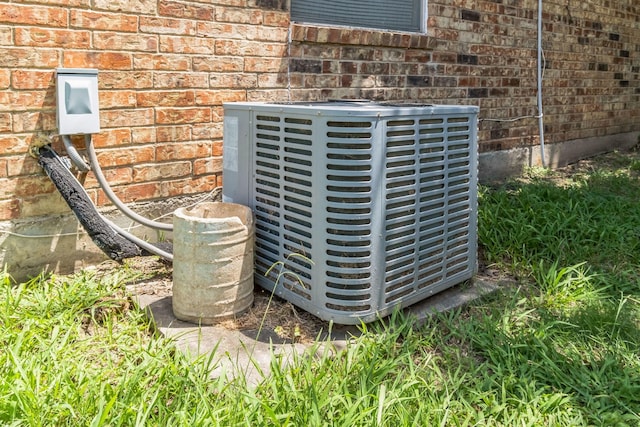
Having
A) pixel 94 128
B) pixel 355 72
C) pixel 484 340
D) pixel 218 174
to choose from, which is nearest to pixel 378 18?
pixel 355 72

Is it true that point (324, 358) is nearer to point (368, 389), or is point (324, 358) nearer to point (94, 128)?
point (368, 389)

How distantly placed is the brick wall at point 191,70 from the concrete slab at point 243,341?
814mm

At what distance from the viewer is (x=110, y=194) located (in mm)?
2850

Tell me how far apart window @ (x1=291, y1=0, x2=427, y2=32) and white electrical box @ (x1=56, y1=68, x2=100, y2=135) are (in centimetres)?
144

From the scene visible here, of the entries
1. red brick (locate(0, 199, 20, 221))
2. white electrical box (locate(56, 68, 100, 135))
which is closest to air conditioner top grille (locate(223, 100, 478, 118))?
white electrical box (locate(56, 68, 100, 135))

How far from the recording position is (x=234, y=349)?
7.42 ft

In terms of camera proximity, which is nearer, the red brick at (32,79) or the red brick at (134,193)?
the red brick at (32,79)

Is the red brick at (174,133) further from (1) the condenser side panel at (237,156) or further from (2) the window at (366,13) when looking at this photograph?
(2) the window at (366,13)

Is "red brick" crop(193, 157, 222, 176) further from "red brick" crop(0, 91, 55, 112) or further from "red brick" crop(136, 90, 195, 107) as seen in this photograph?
"red brick" crop(0, 91, 55, 112)

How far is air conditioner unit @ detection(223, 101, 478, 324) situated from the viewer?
2.34 metres

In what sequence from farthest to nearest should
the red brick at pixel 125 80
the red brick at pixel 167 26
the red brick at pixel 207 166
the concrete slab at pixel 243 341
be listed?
the red brick at pixel 207 166 → the red brick at pixel 167 26 → the red brick at pixel 125 80 → the concrete slab at pixel 243 341

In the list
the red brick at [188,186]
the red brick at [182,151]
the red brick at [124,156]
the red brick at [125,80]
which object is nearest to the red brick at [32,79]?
the red brick at [125,80]

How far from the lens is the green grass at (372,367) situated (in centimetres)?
176

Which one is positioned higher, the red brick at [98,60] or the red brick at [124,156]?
the red brick at [98,60]
